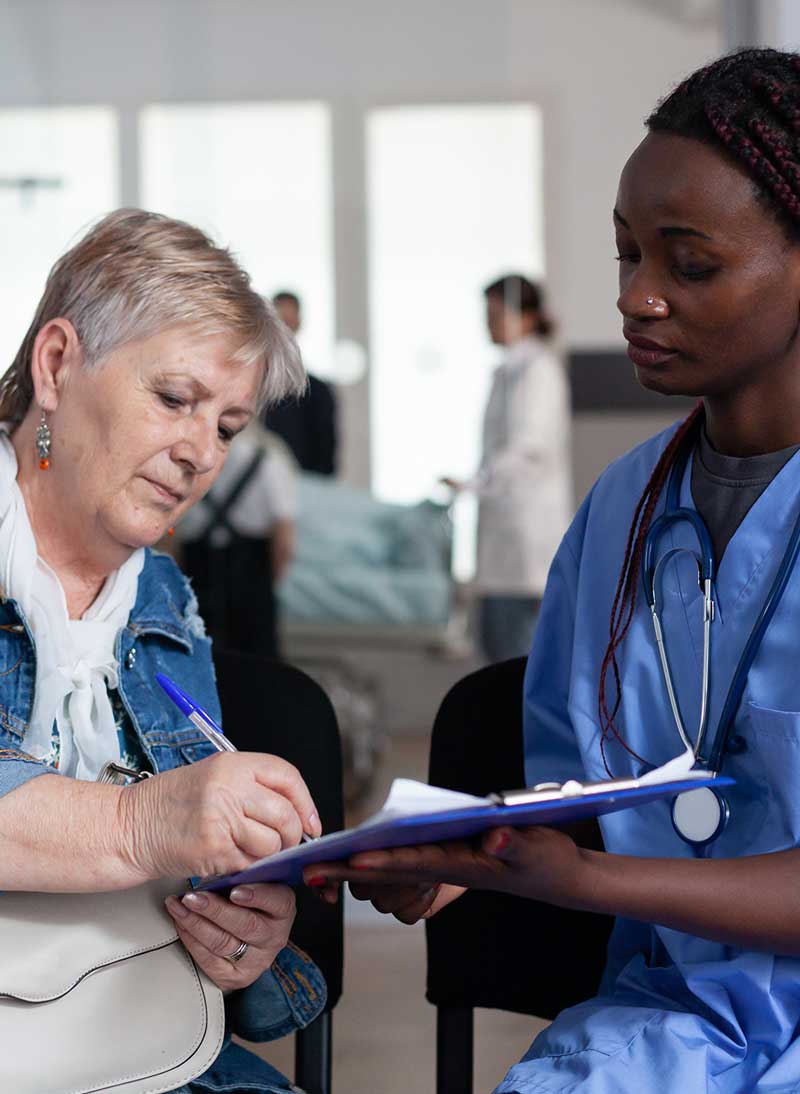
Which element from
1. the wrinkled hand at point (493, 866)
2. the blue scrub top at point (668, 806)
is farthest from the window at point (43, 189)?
the wrinkled hand at point (493, 866)

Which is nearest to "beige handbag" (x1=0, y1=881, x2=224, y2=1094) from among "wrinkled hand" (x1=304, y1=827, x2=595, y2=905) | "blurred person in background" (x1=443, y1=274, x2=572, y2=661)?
"wrinkled hand" (x1=304, y1=827, x2=595, y2=905)

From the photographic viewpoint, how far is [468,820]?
0.85m

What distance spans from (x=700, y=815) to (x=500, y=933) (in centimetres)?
36

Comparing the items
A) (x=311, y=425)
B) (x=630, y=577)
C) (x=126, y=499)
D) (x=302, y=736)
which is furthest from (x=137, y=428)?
(x=311, y=425)

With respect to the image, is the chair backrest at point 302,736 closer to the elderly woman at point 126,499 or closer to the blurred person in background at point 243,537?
the elderly woman at point 126,499

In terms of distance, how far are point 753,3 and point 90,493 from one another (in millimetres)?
1872

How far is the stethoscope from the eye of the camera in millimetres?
1077

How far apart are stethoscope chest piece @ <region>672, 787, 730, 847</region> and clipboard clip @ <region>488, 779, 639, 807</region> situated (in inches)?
9.4

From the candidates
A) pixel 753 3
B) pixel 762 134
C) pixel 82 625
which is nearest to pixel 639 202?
pixel 762 134

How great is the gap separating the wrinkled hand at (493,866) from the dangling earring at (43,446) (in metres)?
0.53

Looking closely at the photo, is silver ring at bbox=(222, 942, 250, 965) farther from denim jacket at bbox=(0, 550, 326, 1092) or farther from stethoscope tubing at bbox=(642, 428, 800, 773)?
stethoscope tubing at bbox=(642, 428, 800, 773)

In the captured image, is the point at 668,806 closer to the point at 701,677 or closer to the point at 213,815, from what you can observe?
the point at 701,677

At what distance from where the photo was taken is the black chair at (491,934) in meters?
1.37

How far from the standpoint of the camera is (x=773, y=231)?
1029 millimetres
